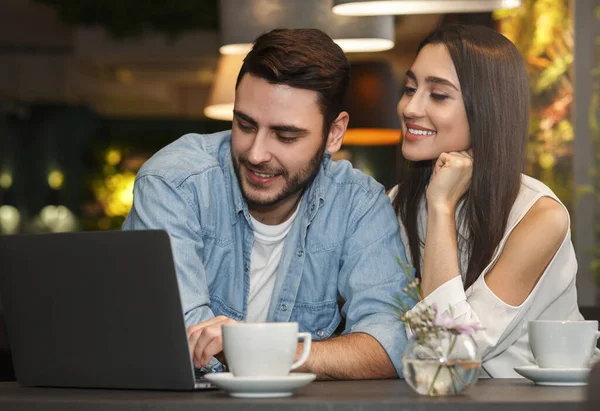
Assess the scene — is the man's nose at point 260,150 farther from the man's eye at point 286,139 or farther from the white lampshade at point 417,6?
the white lampshade at point 417,6

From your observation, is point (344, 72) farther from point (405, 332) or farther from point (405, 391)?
point (405, 391)

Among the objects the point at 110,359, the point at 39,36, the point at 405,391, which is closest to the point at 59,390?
the point at 110,359

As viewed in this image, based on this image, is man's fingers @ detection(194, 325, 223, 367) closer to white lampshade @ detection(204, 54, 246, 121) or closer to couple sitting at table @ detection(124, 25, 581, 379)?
couple sitting at table @ detection(124, 25, 581, 379)

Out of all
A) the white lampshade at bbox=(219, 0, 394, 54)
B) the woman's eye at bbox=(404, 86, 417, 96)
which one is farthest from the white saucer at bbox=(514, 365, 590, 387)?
the white lampshade at bbox=(219, 0, 394, 54)

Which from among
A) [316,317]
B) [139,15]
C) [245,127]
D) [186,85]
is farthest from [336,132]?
[186,85]

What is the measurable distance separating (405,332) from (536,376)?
1.58 ft

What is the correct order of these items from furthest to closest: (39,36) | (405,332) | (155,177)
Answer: (39,36)
(155,177)
(405,332)

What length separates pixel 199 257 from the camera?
222cm

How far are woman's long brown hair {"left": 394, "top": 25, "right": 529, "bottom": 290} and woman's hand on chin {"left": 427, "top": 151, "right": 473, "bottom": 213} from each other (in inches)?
1.2

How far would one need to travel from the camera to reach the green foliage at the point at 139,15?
791cm

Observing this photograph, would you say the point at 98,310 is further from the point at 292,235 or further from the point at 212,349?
the point at 292,235

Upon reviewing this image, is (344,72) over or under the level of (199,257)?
over

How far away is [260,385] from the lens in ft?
4.60

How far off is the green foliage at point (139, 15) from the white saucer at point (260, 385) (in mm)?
6696
